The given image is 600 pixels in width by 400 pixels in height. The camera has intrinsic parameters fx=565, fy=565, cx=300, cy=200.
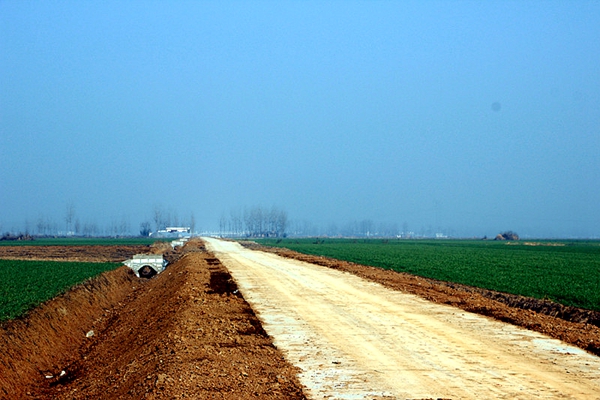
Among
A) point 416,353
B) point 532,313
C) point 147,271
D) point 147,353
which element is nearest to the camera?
point 416,353

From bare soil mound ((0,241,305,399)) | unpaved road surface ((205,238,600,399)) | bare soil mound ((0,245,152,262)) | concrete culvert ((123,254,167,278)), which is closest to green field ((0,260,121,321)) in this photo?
bare soil mound ((0,241,305,399))

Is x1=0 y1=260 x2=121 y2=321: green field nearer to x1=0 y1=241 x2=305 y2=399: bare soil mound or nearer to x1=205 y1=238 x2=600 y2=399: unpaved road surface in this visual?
x1=0 y1=241 x2=305 y2=399: bare soil mound

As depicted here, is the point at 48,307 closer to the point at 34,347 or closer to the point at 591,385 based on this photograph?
the point at 34,347

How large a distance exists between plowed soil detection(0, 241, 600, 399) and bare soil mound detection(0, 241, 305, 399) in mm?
24

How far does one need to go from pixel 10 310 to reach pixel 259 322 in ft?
28.9

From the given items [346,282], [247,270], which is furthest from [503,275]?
[247,270]

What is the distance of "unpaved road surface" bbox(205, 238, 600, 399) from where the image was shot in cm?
1013

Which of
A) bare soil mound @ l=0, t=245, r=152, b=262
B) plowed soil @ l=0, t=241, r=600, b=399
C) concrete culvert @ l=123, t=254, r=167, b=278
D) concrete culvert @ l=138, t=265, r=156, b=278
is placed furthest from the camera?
bare soil mound @ l=0, t=245, r=152, b=262

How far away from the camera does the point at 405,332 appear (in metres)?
15.8

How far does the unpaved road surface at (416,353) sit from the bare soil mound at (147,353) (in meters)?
0.87

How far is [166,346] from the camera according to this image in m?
13.4

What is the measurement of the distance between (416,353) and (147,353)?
6472 mm

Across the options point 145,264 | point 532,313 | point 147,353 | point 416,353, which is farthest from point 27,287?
point 145,264

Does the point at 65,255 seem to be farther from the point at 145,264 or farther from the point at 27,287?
the point at 27,287
